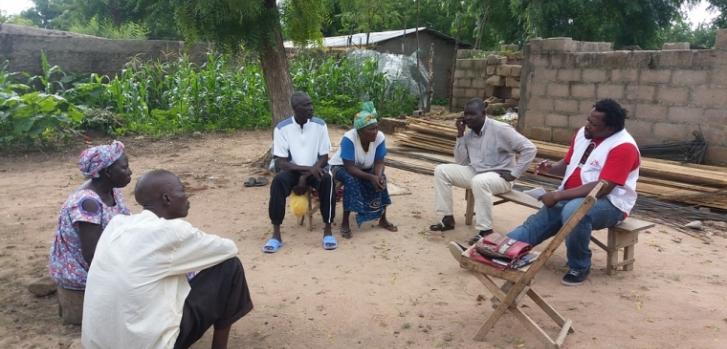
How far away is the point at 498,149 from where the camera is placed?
16.7ft

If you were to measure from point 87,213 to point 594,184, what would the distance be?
10.8 ft

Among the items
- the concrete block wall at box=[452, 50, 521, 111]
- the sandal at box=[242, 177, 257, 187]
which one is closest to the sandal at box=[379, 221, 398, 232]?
the sandal at box=[242, 177, 257, 187]

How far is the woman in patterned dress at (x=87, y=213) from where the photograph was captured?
2.94m

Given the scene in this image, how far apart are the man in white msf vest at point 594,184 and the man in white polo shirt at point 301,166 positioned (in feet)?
5.46

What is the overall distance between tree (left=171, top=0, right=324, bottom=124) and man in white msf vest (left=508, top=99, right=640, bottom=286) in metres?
3.65

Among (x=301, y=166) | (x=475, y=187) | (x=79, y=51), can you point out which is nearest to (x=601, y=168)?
(x=475, y=187)

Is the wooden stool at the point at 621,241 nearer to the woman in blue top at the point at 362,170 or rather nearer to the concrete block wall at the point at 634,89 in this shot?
the woman in blue top at the point at 362,170

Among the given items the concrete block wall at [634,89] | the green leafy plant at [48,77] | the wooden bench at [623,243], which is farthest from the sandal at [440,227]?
the green leafy plant at [48,77]

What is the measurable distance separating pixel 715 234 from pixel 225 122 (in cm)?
794

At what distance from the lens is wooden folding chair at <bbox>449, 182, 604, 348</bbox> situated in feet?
9.77

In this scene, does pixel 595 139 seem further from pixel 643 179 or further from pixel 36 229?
pixel 36 229

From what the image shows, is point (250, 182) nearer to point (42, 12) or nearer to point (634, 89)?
point (634, 89)

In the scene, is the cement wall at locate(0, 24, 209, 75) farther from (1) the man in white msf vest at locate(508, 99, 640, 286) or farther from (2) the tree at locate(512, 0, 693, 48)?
(2) the tree at locate(512, 0, 693, 48)

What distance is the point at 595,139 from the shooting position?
A: 4.14 m
